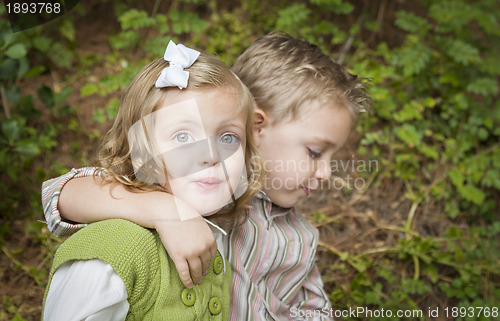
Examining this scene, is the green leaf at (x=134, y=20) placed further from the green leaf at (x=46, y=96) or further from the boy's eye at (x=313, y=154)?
the boy's eye at (x=313, y=154)

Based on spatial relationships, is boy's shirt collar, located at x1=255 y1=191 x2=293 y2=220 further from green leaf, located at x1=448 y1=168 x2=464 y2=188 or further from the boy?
green leaf, located at x1=448 y1=168 x2=464 y2=188

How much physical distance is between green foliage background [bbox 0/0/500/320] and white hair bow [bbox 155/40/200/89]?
1.07 meters

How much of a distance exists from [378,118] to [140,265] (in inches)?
87.3

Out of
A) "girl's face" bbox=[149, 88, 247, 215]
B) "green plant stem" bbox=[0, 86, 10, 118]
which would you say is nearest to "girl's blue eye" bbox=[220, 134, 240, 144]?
"girl's face" bbox=[149, 88, 247, 215]

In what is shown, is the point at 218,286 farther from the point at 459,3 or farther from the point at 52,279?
the point at 459,3

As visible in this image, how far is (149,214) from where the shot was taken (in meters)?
1.03

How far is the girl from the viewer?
3.08ft

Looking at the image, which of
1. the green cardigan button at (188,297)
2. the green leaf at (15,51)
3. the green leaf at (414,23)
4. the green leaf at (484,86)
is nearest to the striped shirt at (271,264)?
the green cardigan button at (188,297)

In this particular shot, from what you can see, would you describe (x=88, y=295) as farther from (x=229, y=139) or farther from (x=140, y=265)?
(x=229, y=139)

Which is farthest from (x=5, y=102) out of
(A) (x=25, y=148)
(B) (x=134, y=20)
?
(B) (x=134, y=20)

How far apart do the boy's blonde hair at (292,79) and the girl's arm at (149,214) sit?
585 mm

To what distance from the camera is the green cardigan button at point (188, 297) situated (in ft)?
3.45

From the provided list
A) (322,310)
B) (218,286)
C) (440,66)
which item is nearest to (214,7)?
(440,66)

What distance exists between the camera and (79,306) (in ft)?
2.98
